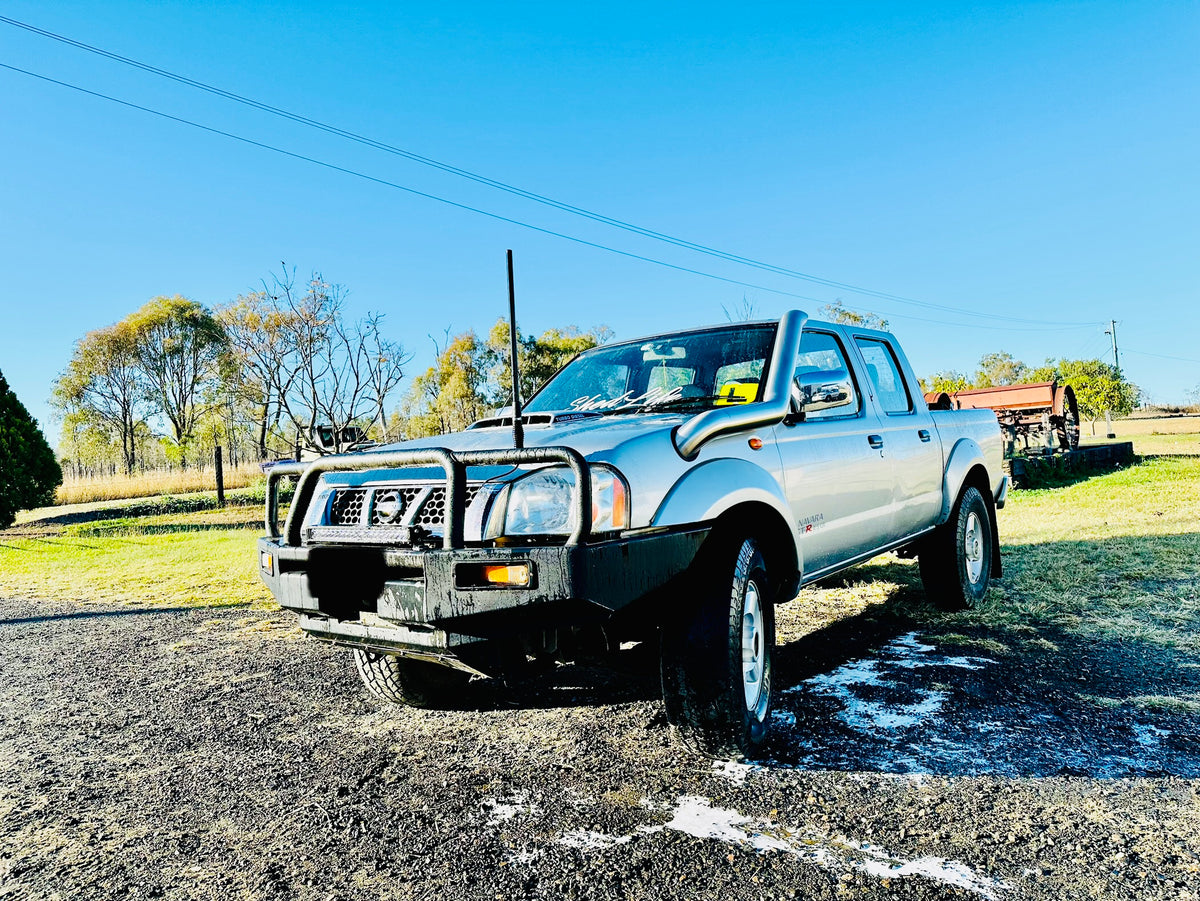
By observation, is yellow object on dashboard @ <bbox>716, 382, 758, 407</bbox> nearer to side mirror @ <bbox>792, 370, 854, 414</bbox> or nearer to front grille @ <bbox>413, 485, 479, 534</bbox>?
side mirror @ <bbox>792, 370, 854, 414</bbox>

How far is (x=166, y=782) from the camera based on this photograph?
3.29 meters

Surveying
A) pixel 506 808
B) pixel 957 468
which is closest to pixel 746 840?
pixel 506 808

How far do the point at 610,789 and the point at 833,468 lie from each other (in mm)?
1980

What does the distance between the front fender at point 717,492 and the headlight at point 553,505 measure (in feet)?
0.61

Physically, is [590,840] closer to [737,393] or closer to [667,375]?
[737,393]

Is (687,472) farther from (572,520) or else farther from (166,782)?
(166,782)

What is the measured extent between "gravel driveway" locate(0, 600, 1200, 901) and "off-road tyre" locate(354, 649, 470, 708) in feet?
0.39

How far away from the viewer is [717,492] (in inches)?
124

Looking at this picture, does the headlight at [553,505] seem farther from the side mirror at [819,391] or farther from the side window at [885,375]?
the side window at [885,375]

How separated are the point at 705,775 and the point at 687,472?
119cm

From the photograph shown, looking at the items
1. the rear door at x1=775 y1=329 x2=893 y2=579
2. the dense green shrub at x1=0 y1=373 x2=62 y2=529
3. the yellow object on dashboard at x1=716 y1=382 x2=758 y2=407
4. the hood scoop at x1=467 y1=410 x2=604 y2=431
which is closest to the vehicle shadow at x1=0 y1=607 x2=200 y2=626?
the hood scoop at x1=467 y1=410 x2=604 y2=431

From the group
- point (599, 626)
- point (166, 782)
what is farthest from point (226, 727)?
point (599, 626)

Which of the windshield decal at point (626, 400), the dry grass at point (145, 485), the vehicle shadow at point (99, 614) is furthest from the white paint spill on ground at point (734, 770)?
the dry grass at point (145, 485)

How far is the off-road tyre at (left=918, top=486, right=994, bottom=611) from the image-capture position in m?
5.66
